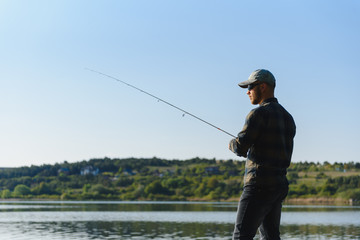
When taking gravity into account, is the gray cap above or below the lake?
above

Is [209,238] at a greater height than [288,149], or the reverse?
[288,149]

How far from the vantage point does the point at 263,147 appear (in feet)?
Answer: 18.8

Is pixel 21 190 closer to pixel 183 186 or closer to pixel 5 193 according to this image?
pixel 5 193

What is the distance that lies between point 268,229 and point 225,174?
181m

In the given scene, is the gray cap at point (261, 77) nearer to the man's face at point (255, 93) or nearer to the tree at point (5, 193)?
the man's face at point (255, 93)

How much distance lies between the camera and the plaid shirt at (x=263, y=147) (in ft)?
18.6

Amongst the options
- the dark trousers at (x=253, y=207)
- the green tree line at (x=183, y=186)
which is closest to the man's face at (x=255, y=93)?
the dark trousers at (x=253, y=207)

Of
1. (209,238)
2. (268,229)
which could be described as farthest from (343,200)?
(268,229)

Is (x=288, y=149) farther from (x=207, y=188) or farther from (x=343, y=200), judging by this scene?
(x=207, y=188)

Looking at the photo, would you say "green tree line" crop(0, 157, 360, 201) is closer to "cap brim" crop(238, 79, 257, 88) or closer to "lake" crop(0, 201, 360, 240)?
"lake" crop(0, 201, 360, 240)

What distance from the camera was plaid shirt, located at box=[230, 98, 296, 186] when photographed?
18.6 ft

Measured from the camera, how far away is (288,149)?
19.4 feet

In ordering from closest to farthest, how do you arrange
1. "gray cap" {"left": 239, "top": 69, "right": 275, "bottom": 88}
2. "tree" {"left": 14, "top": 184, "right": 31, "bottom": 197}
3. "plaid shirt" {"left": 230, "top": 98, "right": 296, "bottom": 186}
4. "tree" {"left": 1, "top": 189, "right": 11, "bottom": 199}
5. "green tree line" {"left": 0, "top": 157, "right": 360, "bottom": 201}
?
"plaid shirt" {"left": 230, "top": 98, "right": 296, "bottom": 186}, "gray cap" {"left": 239, "top": 69, "right": 275, "bottom": 88}, "green tree line" {"left": 0, "top": 157, "right": 360, "bottom": 201}, "tree" {"left": 14, "top": 184, "right": 31, "bottom": 197}, "tree" {"left": 1, "top": 189, "right": 11, "bottom": 199}

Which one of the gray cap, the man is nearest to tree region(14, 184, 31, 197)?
the gray cap
